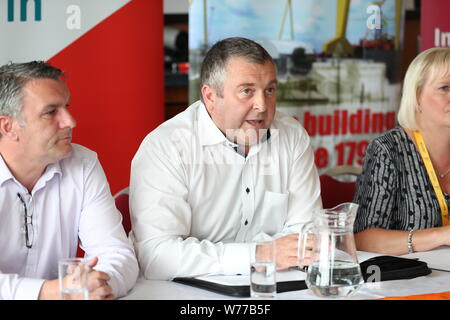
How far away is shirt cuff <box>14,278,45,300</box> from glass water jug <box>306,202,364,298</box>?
72cm

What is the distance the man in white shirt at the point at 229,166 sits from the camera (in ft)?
8.00

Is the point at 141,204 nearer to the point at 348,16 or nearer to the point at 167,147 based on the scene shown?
the point at 167,147

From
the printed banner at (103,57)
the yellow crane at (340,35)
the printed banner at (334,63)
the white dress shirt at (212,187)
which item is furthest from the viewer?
the yellow crane at (340,35)

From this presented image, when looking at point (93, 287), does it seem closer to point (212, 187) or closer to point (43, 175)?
point (43, 175)

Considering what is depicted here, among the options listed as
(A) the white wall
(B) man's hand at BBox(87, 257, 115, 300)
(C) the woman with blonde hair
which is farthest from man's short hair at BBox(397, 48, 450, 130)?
(A) the white wall

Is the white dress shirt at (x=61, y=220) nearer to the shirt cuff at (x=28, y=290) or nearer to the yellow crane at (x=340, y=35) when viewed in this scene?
the shirt cuff at (x=28, y=290)

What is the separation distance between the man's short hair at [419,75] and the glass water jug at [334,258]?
1.35 meters

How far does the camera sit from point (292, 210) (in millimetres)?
2650

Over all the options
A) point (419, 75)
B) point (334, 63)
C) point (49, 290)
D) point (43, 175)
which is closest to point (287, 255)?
point (49, 290)

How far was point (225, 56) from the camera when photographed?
8.45ft

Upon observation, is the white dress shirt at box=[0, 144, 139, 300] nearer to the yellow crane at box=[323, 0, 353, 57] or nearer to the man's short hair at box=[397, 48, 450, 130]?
the man's short hair at box=[397, 48, 450, 130]

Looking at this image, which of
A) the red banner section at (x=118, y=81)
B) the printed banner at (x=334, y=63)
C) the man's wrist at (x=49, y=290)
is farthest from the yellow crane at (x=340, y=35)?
the man's wrist at (x=49, y=290)

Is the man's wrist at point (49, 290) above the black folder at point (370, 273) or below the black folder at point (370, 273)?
above

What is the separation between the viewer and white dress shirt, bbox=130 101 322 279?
2.34m
